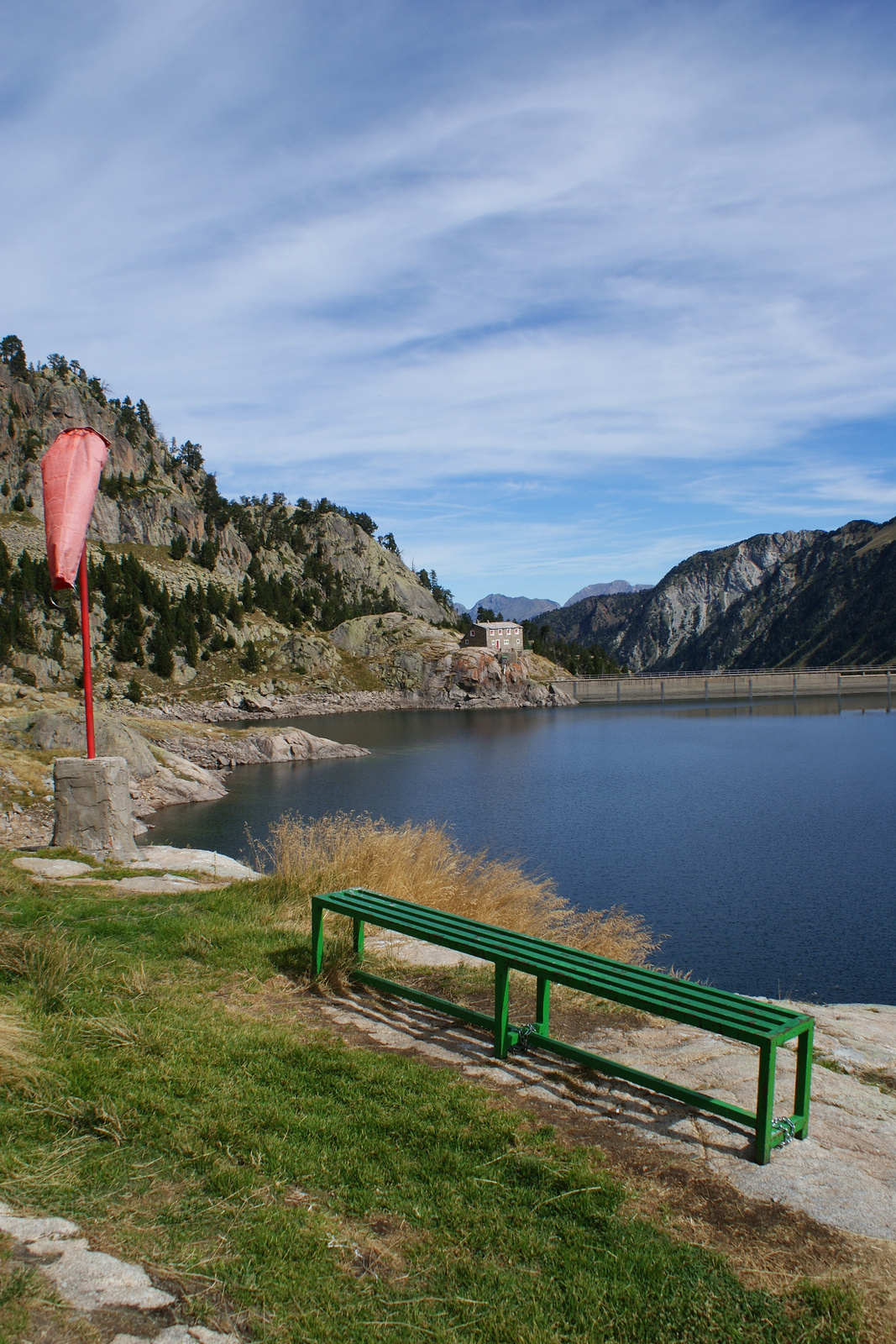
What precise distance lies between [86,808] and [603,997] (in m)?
9.33

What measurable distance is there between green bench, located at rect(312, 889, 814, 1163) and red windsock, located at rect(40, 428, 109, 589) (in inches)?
285

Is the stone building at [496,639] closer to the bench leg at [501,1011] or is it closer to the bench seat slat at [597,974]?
the bench seat slat at [597,974]

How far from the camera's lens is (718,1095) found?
501 cm

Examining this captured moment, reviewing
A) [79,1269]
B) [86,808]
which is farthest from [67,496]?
[79,1269]

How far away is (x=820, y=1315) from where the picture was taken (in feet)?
10.1

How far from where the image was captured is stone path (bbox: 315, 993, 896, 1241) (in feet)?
13.2

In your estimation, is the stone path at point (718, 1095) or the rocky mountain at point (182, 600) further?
the rocky mountain at point (182, 600)

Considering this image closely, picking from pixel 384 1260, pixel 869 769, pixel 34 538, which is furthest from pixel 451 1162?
pixel 34 538

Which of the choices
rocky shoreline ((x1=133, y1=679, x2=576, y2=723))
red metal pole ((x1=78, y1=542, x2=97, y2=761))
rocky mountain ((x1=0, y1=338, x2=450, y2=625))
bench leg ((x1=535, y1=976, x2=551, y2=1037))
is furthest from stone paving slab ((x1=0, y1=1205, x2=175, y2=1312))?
rocky mountain ((x1=0, y1=338, x2=450, y2=625))

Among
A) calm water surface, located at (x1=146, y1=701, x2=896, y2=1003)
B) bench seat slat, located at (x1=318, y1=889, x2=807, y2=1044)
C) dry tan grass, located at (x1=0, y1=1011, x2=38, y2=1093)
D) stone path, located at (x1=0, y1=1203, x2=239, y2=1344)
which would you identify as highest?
bench seat slat, located at (x1=318, y1=889, x2=807, y2=1044)

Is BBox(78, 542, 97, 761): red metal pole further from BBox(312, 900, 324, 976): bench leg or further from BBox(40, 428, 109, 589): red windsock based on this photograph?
BBox(312, 900, 324, 976): bench leg

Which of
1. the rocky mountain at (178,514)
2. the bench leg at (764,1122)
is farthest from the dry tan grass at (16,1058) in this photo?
the rocky mountain at (178,514)

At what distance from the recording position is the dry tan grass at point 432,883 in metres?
9.60

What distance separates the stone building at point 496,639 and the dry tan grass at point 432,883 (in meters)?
102
